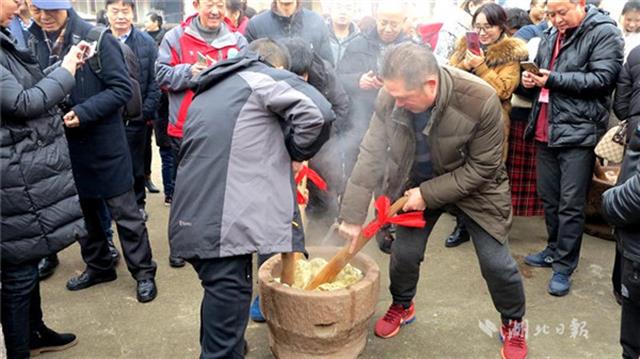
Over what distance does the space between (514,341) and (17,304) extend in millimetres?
2832

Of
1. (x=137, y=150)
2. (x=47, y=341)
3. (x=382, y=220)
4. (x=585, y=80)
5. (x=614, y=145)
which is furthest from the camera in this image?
(x=137, y=150)

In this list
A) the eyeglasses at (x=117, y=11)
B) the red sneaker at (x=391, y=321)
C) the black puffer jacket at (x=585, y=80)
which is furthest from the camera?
the eyeglasses at (x=117, y=11)

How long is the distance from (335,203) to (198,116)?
254 cm

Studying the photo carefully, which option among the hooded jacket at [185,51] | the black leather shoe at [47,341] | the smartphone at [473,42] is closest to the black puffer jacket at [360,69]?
the smartphone at [473,42]

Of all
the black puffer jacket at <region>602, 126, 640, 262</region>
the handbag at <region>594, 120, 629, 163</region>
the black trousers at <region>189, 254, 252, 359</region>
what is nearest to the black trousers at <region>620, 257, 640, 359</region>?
the black puffer jacket at <region>602, 126, 640, 262</region>

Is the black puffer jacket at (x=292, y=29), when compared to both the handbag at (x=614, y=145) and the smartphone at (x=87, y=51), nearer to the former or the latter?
the smartphone at (x=87, y=51)

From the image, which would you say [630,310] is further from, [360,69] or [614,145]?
[360,69]

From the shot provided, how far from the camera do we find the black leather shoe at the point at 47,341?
3348 mm

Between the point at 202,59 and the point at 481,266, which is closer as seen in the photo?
the point at 481,266

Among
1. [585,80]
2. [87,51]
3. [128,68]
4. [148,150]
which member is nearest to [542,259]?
[585,80]

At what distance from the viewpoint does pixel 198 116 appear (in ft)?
8.49

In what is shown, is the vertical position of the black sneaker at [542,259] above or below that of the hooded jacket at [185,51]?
below

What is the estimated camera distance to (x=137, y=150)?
544cm

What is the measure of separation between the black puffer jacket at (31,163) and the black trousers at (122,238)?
0.81 metres
